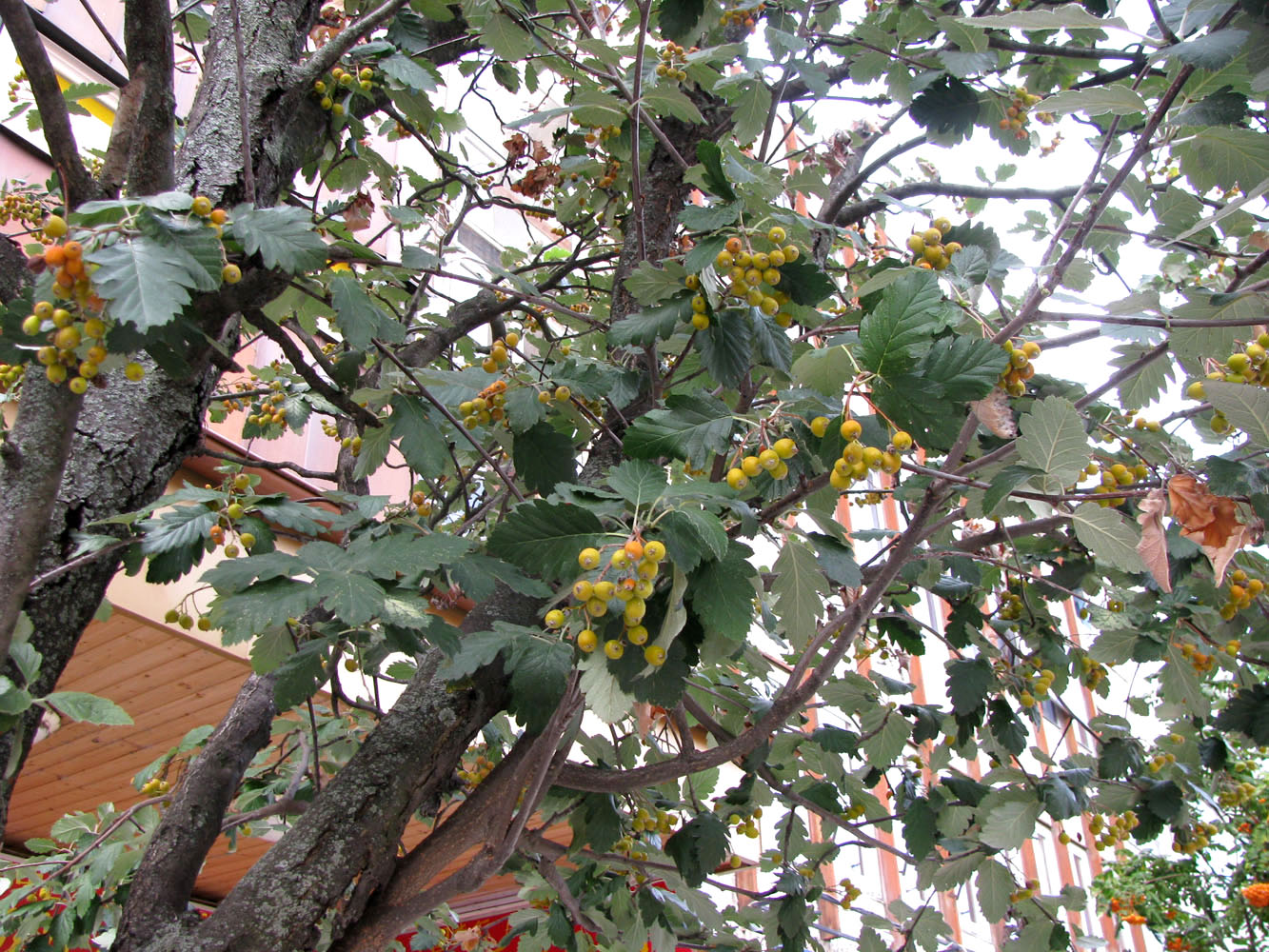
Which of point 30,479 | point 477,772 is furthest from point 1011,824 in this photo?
point 30,479

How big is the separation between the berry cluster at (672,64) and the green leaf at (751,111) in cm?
17

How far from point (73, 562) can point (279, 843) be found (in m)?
0.59

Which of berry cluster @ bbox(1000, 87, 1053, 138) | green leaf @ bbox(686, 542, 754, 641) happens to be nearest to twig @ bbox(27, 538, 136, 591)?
green leaf @ bbox(686, 542, 754, 641)

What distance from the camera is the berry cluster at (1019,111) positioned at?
237cm

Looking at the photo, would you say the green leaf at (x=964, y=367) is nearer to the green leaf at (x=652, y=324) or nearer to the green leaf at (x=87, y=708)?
the green leaf at (x=652, y=324)

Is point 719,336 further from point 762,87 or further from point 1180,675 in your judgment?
point 1180,675

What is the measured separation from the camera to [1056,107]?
120 centimetres

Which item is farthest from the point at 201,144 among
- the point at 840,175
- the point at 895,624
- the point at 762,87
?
the point at 895,624

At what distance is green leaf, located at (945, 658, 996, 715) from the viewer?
2096 millimetres

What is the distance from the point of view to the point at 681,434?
1307 mm

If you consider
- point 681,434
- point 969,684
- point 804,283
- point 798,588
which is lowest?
point 969,684

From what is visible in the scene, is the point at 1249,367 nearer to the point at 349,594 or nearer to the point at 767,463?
the point at 767,463

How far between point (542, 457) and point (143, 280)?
766mm

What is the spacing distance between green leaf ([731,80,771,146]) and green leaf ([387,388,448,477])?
3.17 ft
